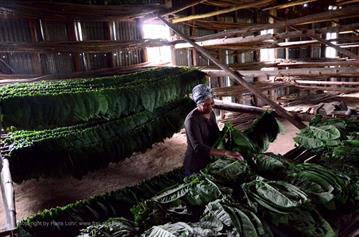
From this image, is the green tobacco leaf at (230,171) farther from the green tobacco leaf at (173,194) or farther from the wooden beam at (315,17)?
the wooden beam at (315,17)

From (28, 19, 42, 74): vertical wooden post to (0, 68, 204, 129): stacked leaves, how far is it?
65.5 inches

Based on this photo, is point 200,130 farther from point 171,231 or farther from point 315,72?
point 315,72

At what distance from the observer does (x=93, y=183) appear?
5.33 meters

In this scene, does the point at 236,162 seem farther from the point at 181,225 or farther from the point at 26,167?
the point at 26,167

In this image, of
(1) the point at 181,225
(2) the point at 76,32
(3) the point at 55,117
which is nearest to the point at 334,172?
(1) the point at 181,225

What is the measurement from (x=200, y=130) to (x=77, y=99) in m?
1.73

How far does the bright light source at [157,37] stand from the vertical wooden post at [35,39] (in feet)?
9.03

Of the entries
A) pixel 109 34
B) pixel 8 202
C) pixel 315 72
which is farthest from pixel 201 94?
pixel 109 34

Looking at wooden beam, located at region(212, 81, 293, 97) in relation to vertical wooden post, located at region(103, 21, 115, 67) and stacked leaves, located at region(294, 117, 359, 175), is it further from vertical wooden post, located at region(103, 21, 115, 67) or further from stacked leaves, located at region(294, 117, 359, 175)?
stacked leaves, located at region(294, 117, 359, 175)

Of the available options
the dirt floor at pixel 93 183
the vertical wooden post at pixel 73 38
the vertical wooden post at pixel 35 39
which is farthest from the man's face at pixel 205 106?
the vertical wooden post at pixel 35 39

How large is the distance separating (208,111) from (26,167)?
3.04 metres

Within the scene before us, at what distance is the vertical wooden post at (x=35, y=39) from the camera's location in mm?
5484

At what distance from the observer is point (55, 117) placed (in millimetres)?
3537

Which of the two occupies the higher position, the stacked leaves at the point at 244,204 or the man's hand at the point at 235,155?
the man's hand at the point at 235,155
